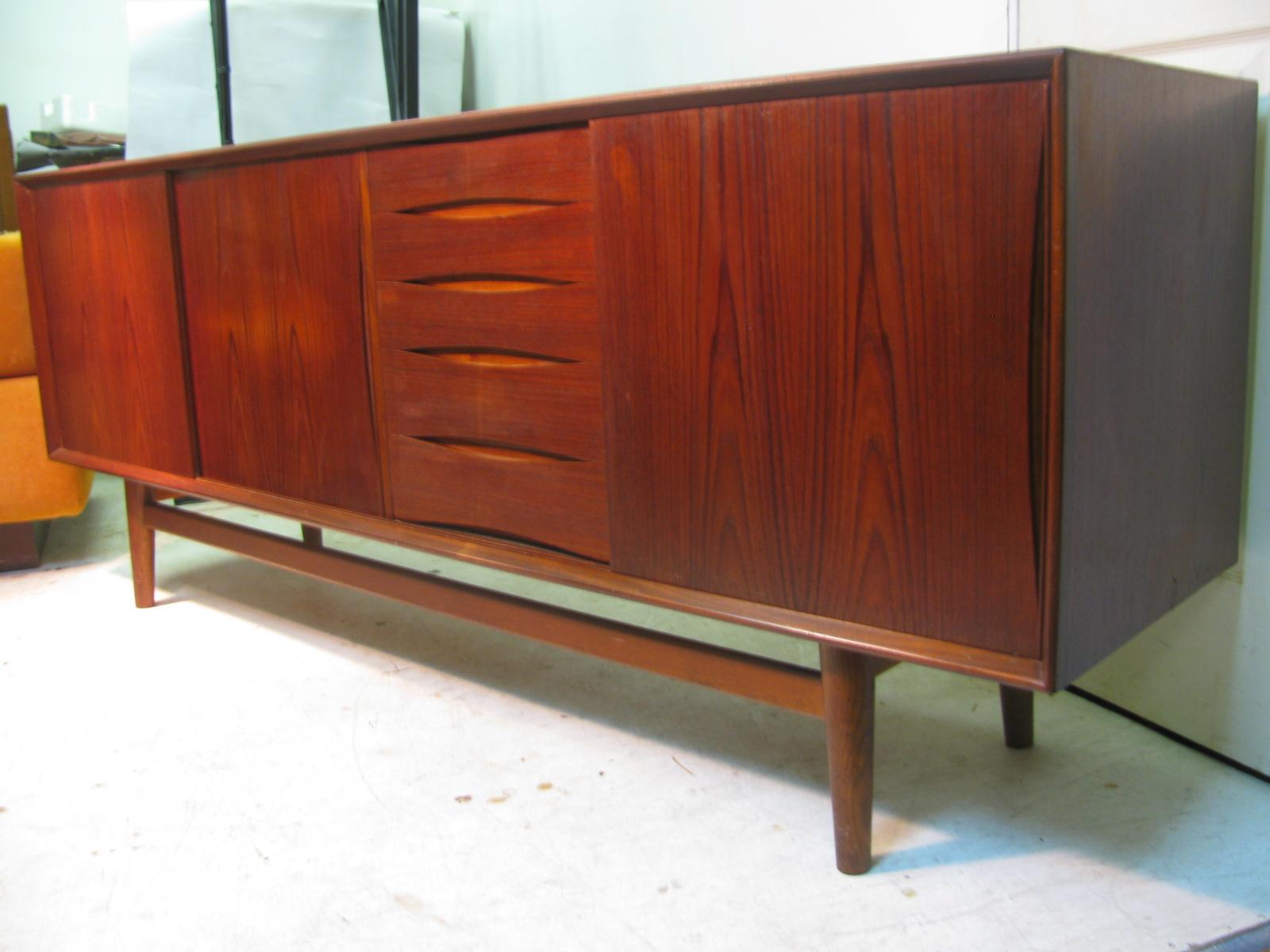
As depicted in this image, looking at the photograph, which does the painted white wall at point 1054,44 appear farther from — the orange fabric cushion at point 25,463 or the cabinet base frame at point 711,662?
the orange fabric cushion at point 25,463

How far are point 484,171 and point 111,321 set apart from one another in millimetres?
880

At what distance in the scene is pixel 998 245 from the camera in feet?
2.57

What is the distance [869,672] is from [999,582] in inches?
6.9

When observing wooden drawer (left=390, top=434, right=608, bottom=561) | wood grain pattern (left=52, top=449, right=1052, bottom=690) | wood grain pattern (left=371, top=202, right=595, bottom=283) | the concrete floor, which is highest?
wood grain pattern (left=371, top=202, right=595, bottom=283)

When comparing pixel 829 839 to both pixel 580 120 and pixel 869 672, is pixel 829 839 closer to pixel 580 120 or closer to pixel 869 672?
pixel 869 672

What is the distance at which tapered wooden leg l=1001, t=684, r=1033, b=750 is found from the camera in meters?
1.19

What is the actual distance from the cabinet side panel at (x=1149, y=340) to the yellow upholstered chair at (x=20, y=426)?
1.80 meters

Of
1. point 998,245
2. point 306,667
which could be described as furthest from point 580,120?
point 306,667

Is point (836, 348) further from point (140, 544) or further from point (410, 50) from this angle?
point (410, 50)

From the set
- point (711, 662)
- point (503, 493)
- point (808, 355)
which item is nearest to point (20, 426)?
point (503, 493)

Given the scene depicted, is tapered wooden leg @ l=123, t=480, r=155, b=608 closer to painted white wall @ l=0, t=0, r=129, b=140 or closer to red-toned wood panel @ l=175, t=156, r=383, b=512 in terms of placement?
red-toned wood panel @ l=175, t=156, r=383, b=512

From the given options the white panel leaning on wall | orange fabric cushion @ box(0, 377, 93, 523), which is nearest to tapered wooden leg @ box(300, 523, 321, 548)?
orange fabric cushion @ box(0, 377, 93, 523)

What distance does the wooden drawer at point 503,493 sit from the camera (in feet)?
3.61

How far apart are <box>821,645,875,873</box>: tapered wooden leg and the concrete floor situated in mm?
32
